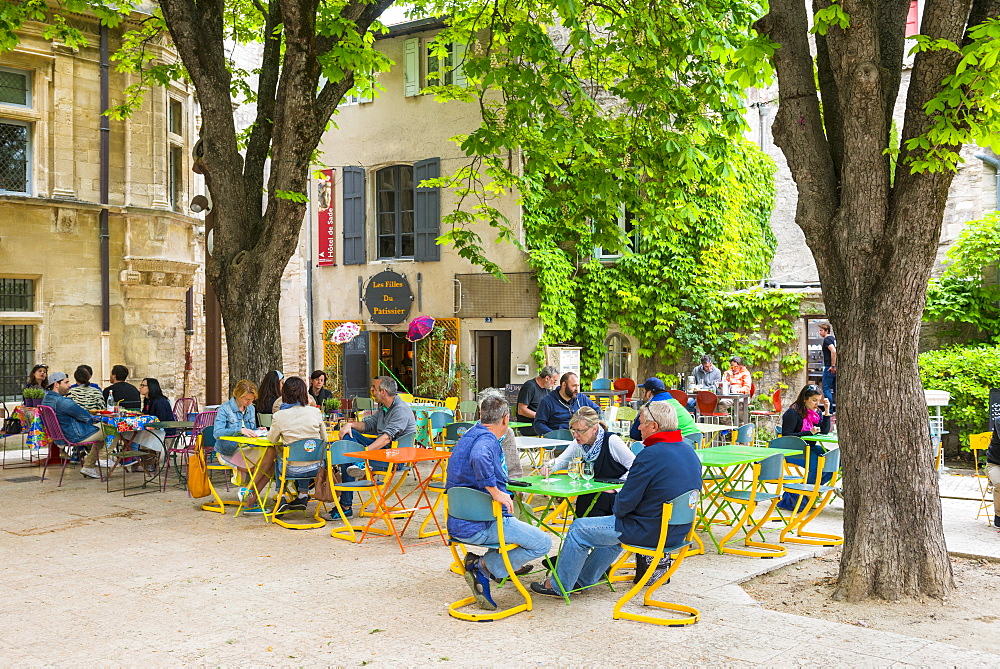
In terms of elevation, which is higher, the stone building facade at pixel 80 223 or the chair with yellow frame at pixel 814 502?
the stone building facade at pixel 80 223

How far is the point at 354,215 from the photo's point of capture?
20.7 metres

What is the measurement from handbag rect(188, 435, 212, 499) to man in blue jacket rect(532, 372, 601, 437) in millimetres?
3642

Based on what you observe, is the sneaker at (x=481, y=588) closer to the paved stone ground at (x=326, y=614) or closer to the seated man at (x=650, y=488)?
the paved stone ground at (x=326, y=614)

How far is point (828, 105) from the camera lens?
6797 millimetres

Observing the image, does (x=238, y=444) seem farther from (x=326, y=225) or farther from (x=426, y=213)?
(x=326, y=225)

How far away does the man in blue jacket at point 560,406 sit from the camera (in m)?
10.5

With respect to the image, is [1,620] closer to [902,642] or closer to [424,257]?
[902,642]

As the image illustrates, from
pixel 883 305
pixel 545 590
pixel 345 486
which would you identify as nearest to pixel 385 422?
pixel 345 486

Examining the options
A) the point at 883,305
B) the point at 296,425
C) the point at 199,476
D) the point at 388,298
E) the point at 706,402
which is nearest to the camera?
the point at 883,305

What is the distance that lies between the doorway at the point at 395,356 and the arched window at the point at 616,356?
435 cm

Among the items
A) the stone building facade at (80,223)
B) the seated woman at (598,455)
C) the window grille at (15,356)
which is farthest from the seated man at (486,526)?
the window grille at (15,356)

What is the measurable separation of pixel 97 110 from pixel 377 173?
595cm

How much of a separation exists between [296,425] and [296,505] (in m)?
1.07

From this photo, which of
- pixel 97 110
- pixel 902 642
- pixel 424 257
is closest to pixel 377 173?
pixel 424 257
